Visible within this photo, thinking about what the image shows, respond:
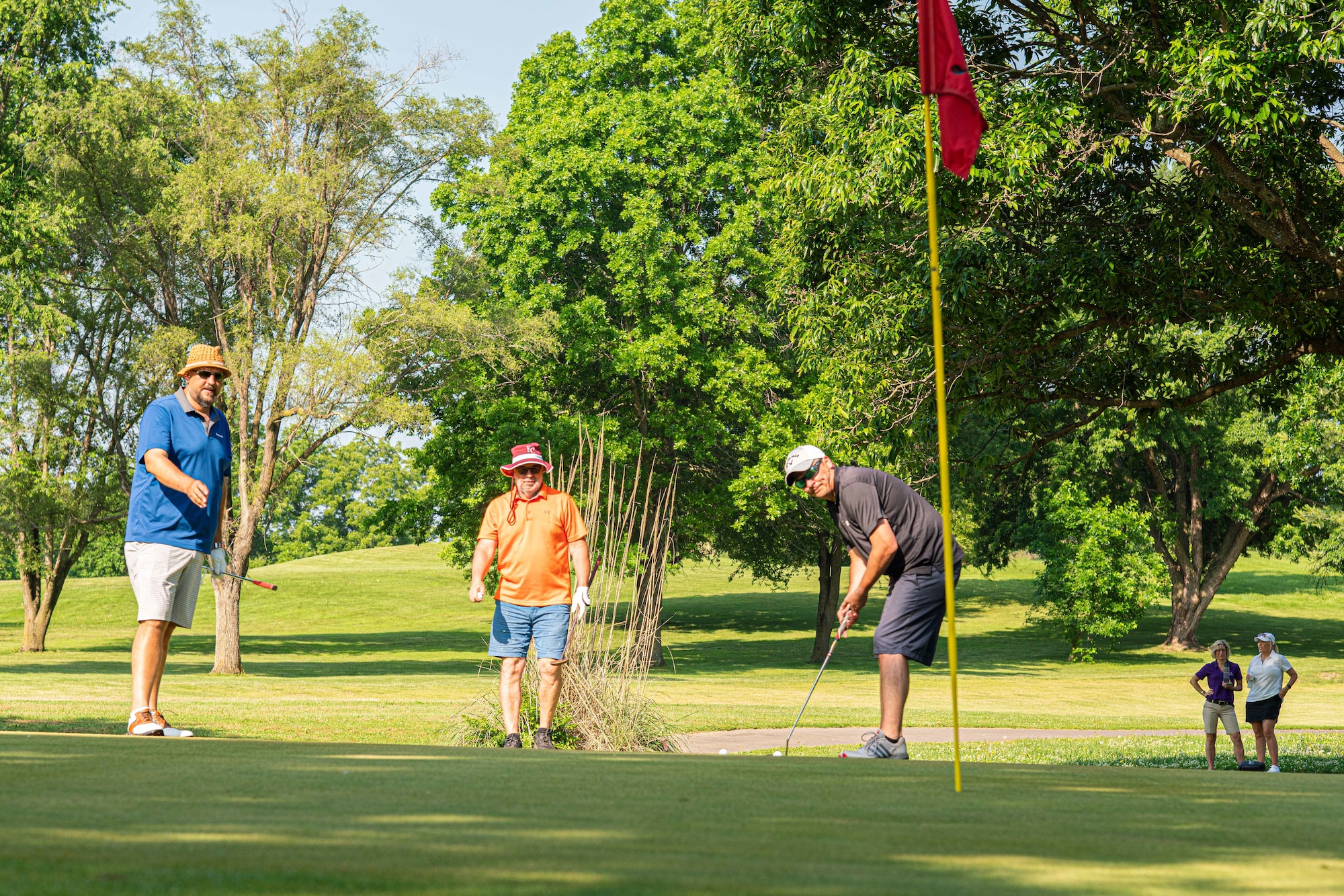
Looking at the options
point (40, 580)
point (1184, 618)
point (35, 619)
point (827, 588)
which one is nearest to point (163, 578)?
point (827, 588)

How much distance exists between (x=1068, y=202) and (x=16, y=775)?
12678 mm

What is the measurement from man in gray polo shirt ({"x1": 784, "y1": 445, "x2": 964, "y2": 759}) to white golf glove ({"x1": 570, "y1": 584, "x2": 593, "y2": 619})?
6.69ft

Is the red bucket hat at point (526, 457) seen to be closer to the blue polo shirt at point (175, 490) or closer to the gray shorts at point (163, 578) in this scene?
the blue polo shirt at point (175, 490)

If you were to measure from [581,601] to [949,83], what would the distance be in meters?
4.32

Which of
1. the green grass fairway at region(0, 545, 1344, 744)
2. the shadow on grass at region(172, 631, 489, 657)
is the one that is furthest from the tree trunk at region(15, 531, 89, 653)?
the shadow on grass at region(172, 631, 489, 657)

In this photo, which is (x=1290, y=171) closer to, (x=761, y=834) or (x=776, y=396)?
(x=761, y=834)

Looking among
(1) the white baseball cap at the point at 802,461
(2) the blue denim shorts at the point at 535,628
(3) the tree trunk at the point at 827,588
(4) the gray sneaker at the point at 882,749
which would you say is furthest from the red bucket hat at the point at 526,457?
(3) the tree trunk at the point at 827,588

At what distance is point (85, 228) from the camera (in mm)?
27688

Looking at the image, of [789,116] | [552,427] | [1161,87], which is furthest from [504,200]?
[1161,87]

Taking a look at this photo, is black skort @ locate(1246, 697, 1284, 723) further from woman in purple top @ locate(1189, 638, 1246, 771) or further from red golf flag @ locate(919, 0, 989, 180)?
red golf flag @ locate(919, 0, 989, 180)

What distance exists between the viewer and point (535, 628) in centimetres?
928

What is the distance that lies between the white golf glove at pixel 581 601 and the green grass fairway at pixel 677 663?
1.65 meters

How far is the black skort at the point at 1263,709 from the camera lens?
1421 cm

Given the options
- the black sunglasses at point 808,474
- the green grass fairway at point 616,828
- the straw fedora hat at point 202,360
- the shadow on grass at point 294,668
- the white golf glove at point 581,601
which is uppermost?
the straw fedora hat at point 202,360
